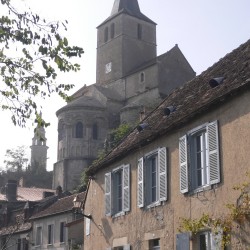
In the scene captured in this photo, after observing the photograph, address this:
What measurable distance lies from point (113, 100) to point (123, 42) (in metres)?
9.51

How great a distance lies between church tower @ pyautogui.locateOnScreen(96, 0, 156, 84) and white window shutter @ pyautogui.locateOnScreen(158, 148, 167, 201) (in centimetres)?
5316

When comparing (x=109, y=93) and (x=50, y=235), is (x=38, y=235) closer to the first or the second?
(x=50, y=235)

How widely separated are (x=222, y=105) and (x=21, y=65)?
4935 millimetres

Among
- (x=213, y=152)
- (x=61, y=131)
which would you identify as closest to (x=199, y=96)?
(x=213, y=152)

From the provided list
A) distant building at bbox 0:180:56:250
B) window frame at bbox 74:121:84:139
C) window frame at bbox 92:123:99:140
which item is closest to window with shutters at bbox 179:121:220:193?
distant building at bbox 0:180:56:250

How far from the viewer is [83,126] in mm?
62594

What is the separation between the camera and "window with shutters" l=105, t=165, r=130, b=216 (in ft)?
52.7

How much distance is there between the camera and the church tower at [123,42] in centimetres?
6875

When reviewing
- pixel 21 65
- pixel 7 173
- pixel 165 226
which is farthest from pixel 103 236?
pixel 7 173

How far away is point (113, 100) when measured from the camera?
210ft

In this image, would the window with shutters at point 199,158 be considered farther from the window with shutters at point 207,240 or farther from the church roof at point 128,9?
the church roof at point 128,9

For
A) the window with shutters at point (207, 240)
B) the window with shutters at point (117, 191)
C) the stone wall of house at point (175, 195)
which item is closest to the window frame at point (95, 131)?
the stone wall of house at point (175, 195)

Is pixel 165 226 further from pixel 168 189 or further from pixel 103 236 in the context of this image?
pixel 103 236

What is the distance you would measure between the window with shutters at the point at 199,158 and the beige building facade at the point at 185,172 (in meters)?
0.02
